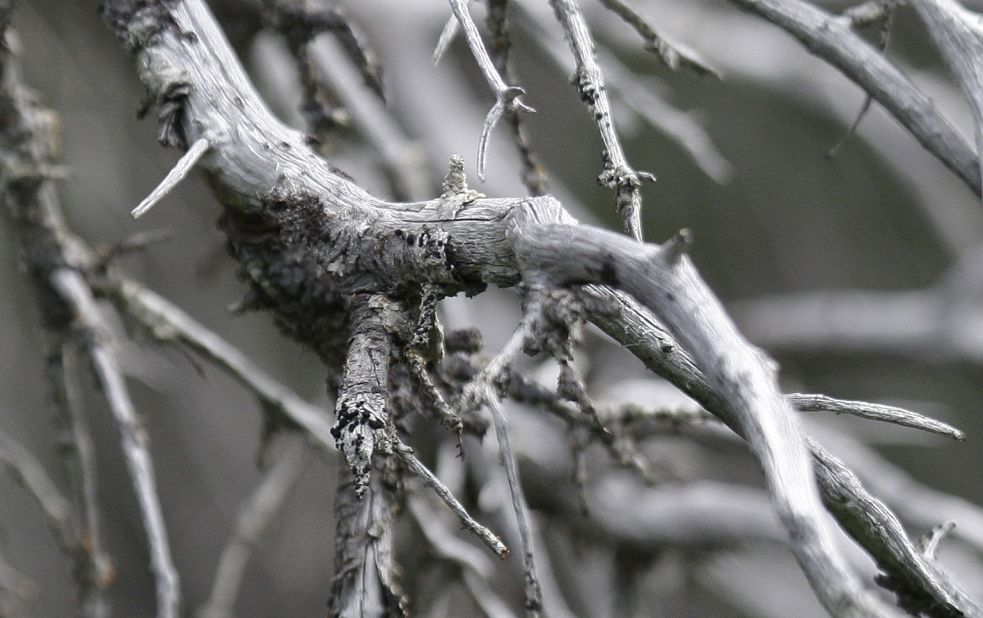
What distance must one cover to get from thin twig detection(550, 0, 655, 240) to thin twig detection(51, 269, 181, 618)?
27.3 inches

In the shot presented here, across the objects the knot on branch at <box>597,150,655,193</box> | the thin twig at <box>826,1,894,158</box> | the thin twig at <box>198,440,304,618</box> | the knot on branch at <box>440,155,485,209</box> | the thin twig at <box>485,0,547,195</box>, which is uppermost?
the thin twig at <box>826,1,894,158</box>

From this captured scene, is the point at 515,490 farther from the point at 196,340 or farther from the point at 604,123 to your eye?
the point at 196,340

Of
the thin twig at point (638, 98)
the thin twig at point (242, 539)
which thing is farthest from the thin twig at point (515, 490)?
the thin twig at point (242, 539)

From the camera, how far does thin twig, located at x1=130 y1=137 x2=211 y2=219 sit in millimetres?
687

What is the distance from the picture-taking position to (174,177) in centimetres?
71

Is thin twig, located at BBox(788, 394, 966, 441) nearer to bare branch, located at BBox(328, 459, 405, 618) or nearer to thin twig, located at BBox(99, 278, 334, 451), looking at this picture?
bare branch, located at BBox(328, 459, 405, 618)

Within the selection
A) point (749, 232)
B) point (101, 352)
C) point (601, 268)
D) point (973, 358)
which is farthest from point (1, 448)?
point (749, 232)

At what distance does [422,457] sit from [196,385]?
1.55 meters

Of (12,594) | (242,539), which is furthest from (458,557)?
(12,594)

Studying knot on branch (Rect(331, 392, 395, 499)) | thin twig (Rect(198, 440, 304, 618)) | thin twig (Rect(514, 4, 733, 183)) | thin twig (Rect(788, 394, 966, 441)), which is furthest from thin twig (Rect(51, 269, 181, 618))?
thin twig (Rect(788, 394, 966, 441))

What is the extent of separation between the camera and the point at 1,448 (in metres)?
1.23

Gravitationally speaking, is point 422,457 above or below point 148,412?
below

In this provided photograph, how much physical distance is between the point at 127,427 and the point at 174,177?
509mm

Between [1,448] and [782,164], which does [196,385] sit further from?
[782,164]
